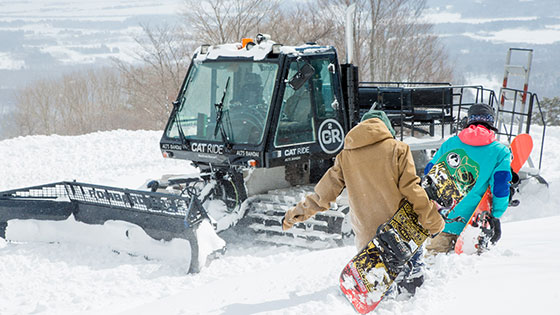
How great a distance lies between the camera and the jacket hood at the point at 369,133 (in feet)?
11.6

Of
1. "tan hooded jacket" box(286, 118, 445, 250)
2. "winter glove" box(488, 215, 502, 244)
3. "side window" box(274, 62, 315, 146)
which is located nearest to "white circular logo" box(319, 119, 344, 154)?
"side window" box(274, 62, 315, 146)

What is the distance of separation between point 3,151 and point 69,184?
8.19m

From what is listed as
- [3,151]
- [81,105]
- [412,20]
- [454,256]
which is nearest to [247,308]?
[454,256]

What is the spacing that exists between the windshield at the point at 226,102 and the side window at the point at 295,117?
195 mm

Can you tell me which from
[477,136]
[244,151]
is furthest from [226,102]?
[477,136]

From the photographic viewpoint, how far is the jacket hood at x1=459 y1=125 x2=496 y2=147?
15.1 ft

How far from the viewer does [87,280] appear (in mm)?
5562

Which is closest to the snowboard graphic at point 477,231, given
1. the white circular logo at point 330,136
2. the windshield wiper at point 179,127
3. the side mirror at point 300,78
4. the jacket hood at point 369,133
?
the jacket hood at point 369,133

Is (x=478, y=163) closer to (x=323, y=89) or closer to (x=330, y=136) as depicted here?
(x=330, y=136)

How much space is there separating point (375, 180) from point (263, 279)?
1.58m

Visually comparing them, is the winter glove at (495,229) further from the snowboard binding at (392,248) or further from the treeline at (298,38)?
the treeline at (298,38)

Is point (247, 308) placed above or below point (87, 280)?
above

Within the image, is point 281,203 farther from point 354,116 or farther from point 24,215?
point 24,215

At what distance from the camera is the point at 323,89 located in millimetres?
6730
